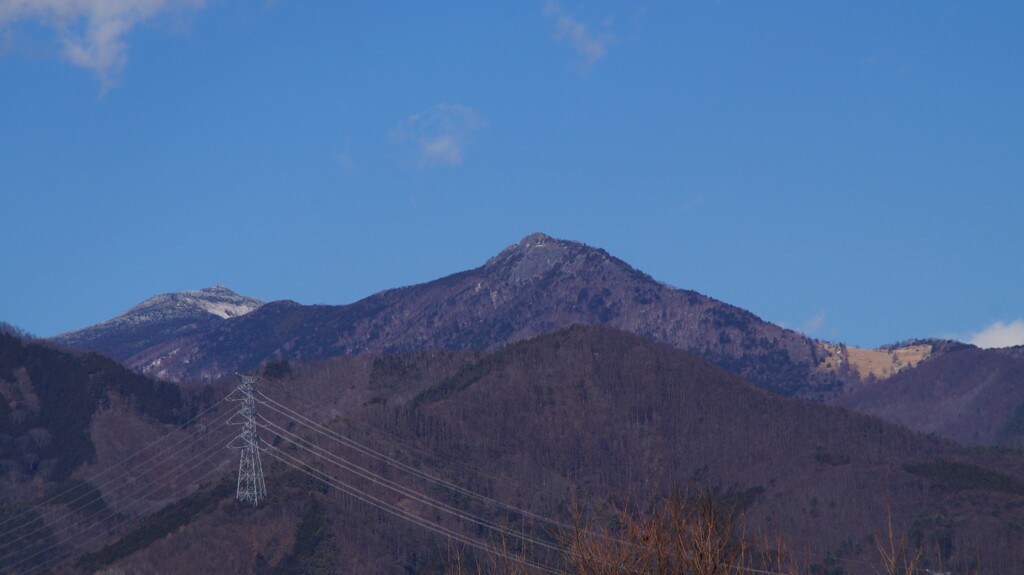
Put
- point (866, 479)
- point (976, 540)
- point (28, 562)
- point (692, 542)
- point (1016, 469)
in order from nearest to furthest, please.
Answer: point (692, 542) → point (976, 540) → point (28, 562) → point (866, 479) → point (1016, 469)

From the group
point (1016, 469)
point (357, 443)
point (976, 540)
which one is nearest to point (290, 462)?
point (357, 443)

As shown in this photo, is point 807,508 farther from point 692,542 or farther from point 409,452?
point 692,542

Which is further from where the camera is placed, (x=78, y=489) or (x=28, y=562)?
(x=78, y=489)

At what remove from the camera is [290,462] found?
18112 cm

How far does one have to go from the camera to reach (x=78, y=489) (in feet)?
654

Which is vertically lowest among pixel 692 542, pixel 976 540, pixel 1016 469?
pixel 692 542

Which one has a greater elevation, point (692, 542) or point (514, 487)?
point (514, 487)

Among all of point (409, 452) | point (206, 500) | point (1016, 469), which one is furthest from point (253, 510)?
point (1016, 469)

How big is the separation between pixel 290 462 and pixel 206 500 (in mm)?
19575

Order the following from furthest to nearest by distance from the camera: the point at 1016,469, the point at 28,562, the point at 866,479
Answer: the point at 1016,469
the point at 866,479
the point at 28,562

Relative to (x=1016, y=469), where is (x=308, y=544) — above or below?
below

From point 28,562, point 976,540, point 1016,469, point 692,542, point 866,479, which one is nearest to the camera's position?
point 692,542

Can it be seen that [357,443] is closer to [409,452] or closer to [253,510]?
[409,452]

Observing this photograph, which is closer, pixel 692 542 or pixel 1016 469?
pixel 692 542
